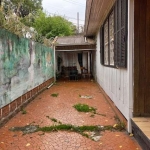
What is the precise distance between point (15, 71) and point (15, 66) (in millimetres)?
137

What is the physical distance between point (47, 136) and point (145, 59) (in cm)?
239

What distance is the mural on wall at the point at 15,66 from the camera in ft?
15.2

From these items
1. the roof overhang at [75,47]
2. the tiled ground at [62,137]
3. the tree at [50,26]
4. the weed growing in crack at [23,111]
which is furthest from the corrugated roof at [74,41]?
the tiled ground at [62,137]

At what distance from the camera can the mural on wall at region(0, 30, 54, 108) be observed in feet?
15.2

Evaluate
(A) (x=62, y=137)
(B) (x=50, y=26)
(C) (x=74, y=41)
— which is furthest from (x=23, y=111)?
(B) (x=50, y=26)

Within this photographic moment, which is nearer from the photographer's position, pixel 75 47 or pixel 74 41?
pixel 75 47

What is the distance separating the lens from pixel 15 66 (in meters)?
5.45

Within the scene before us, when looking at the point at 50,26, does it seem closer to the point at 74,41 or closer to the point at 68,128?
the point at 74,41

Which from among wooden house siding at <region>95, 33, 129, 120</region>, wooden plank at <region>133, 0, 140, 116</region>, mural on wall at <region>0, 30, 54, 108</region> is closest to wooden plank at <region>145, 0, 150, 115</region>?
wooden plank at <region>133, 0, 140, 116</region>

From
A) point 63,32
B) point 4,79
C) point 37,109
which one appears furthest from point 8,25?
point 63,32

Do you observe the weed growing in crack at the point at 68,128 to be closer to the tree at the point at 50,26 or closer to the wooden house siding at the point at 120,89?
the wooden house siding at the point at 120,89

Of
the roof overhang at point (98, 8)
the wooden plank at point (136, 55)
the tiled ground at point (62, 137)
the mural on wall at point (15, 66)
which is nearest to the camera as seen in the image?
the tiled ground at point (62, 137)

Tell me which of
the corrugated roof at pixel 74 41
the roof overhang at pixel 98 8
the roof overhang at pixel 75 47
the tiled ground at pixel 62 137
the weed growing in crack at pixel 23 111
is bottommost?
the tiled ground at pixel 62 137

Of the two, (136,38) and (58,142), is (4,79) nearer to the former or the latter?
(58,142)
